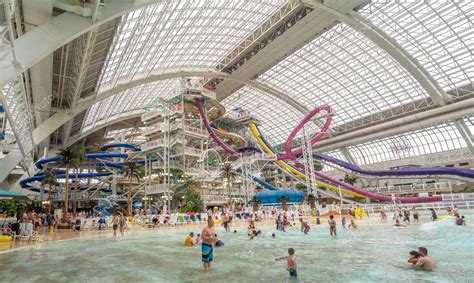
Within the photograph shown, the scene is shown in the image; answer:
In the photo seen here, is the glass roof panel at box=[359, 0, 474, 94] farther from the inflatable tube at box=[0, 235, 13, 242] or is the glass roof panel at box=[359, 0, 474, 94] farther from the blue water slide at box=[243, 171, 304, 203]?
the inflatable tube at box=[0, 235, 13, 242]

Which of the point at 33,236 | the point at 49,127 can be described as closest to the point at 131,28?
the point at 49,127

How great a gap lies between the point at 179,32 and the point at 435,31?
112 ft

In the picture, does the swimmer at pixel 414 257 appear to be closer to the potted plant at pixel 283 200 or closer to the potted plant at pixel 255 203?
the potted plant at pixel 283 200

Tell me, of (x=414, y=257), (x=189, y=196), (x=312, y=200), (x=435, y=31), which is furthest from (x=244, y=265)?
(x=435, y=31)

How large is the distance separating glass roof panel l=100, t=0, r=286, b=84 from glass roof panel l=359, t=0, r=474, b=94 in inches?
567

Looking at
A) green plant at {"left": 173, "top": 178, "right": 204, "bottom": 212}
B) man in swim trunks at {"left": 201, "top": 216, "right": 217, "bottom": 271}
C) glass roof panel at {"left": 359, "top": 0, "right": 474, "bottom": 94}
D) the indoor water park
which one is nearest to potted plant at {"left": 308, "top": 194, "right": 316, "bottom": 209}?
the indoor water park

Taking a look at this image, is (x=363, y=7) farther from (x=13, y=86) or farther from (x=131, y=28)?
(x=13, y=86)

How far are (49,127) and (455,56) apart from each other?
54042 millimetres

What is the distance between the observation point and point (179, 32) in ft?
131

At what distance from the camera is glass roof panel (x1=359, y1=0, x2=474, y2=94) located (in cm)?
3672

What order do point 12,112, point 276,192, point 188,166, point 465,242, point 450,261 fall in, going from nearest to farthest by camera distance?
point 450,261 → point 465,242 → point 12,112 → point 276,192 → point 188,166

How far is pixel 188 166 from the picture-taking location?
47.9 m

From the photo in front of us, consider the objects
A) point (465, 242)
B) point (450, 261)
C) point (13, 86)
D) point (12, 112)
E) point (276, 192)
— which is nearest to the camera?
point (450, 261)

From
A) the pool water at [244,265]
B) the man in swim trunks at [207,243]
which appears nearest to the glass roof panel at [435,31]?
the pool water at [244,265]
